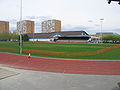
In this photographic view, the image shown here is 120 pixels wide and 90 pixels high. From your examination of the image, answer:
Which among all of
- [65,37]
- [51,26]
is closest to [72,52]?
[65,37]

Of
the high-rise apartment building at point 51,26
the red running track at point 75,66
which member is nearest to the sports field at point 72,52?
the red running track at point 75,66

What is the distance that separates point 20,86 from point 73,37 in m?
80.7

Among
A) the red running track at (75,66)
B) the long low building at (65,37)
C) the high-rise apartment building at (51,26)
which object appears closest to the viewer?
the red running track at (75,66)

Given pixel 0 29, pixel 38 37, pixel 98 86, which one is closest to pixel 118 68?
pixel 98 86

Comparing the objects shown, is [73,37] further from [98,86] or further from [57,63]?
[98,86]

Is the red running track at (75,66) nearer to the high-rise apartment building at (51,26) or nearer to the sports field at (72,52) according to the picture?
the sports field at (72,52)

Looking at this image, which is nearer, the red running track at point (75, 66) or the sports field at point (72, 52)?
the red running track at point (75, 66)

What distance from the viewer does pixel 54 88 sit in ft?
23.6

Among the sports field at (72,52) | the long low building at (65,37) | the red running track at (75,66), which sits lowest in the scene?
the red running track at (75,66)

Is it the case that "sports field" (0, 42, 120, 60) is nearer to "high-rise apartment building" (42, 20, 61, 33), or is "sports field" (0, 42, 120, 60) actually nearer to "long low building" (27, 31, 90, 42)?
"long low building" (27, 31, 90, 42)

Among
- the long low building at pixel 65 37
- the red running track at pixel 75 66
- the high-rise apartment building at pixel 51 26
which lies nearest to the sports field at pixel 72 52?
the red running track at pixel 75 66

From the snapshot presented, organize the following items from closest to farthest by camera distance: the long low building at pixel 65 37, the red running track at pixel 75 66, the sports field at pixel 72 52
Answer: the red running track at pixel 75 66
the sports field at pixel 72 52
the long low building at pixel 65 37

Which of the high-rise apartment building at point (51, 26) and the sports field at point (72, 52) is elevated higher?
the high-rise apartment building at point (51, 26)

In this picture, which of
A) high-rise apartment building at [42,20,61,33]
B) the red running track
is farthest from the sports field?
high-rise apartment building at [42,20,61,33]
